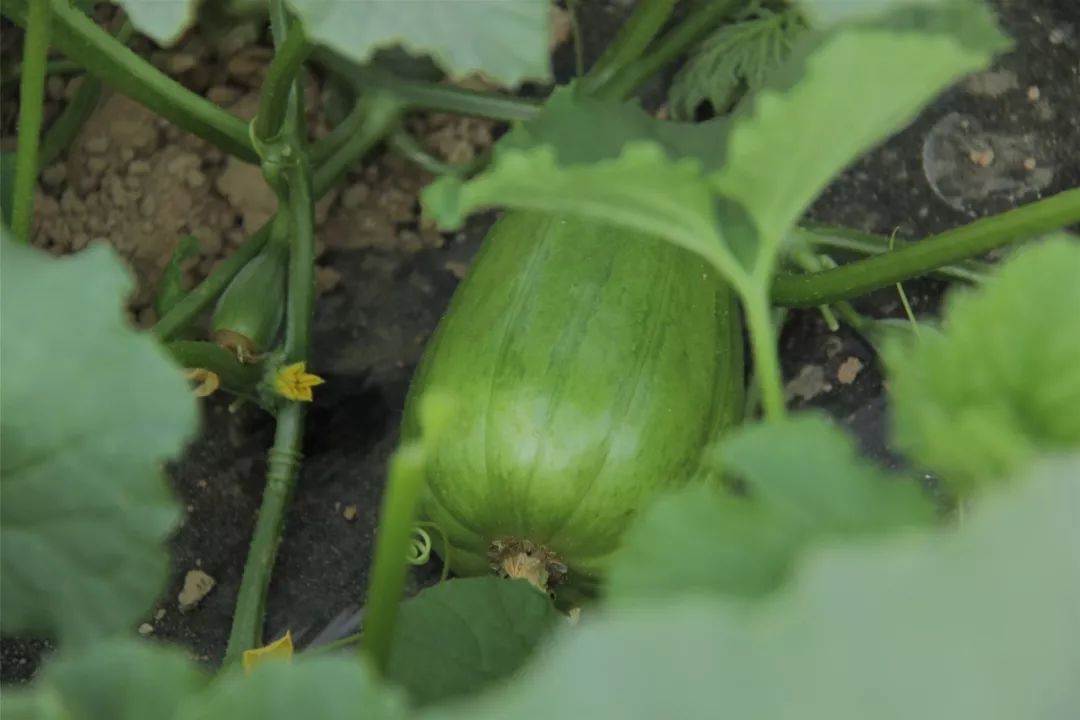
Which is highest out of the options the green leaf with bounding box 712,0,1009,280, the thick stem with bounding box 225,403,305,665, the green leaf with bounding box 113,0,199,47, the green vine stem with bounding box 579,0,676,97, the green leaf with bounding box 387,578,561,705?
the green leaf with bounding box 712,0,1009,280

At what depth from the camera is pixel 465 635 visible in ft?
2.63

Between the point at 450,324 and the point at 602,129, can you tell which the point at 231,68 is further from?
the point at 602,129

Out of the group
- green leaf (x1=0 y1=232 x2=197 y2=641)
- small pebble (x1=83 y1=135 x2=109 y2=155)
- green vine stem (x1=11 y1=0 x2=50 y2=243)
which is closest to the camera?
green leaf (x1=0 y1=232 x2=197 y2=641)

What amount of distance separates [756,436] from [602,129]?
305mm

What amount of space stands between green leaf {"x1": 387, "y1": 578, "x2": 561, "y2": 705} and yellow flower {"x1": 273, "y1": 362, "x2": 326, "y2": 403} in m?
0.42

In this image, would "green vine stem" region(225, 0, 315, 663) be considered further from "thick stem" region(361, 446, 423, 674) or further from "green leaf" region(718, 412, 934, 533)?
"green leaf" region(718, 412, 934, 533)

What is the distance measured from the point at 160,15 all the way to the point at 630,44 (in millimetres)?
578

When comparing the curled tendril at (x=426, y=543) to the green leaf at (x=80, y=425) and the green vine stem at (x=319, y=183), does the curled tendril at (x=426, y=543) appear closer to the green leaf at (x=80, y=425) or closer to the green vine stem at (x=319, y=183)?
the green vine stem at (x=319, y=183)

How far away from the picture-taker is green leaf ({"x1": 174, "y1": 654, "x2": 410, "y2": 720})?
0.49 m

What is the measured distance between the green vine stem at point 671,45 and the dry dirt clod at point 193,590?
670 mm

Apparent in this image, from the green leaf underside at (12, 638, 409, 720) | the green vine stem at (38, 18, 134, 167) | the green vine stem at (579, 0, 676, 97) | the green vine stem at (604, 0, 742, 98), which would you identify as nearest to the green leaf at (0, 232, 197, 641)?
the green leaf underside at (12, 638, 409, 720)

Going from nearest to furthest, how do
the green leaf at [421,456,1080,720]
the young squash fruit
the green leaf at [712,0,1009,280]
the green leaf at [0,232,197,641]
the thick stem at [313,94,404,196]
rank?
the green leaf at [421,456,1080,720]
the green leaf at [712,0,1009,280]
the green leaf at [0,232,197,641]
the young squash fruit
the thick stem at [313,94,404,196]

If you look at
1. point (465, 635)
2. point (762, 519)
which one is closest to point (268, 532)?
point (465, 635)

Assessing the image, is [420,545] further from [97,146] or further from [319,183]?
[97,146]
